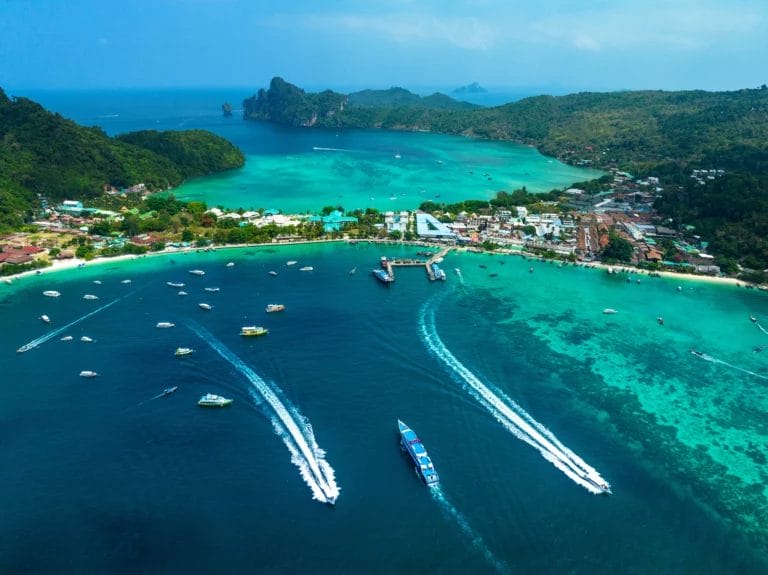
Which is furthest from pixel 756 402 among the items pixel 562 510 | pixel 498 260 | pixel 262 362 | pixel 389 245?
pixel 389 245

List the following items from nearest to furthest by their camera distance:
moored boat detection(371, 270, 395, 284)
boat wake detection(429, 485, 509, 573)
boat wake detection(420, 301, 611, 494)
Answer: boat wake detection(429, 485, 509, 573) < boat wake detection(420, 301, 611, 494) < moored boat detection(371, 270, 395, 284)

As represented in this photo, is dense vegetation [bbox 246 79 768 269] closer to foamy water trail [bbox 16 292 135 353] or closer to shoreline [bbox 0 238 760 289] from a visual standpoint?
shoreline [bbox 0 238 760 289]

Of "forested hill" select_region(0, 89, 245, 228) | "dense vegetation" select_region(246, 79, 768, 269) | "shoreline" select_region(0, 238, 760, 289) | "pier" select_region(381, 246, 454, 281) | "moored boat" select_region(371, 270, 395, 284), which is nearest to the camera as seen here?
"moored boat" select_region(371, 270, 395, 284)

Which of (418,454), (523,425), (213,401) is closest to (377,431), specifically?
(418,454)

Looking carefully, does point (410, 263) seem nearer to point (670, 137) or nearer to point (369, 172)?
point (369, 172)

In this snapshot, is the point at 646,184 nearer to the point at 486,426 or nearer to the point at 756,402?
the point at 756,402

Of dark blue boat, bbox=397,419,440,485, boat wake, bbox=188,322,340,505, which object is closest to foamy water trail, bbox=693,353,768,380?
dark blue boat, bbox=397,419,440,485

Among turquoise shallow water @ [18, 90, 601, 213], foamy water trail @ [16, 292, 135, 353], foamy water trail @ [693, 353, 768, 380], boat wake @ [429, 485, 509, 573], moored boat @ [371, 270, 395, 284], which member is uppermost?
turquoise shallow water @ [18, 90, 601, 213]
